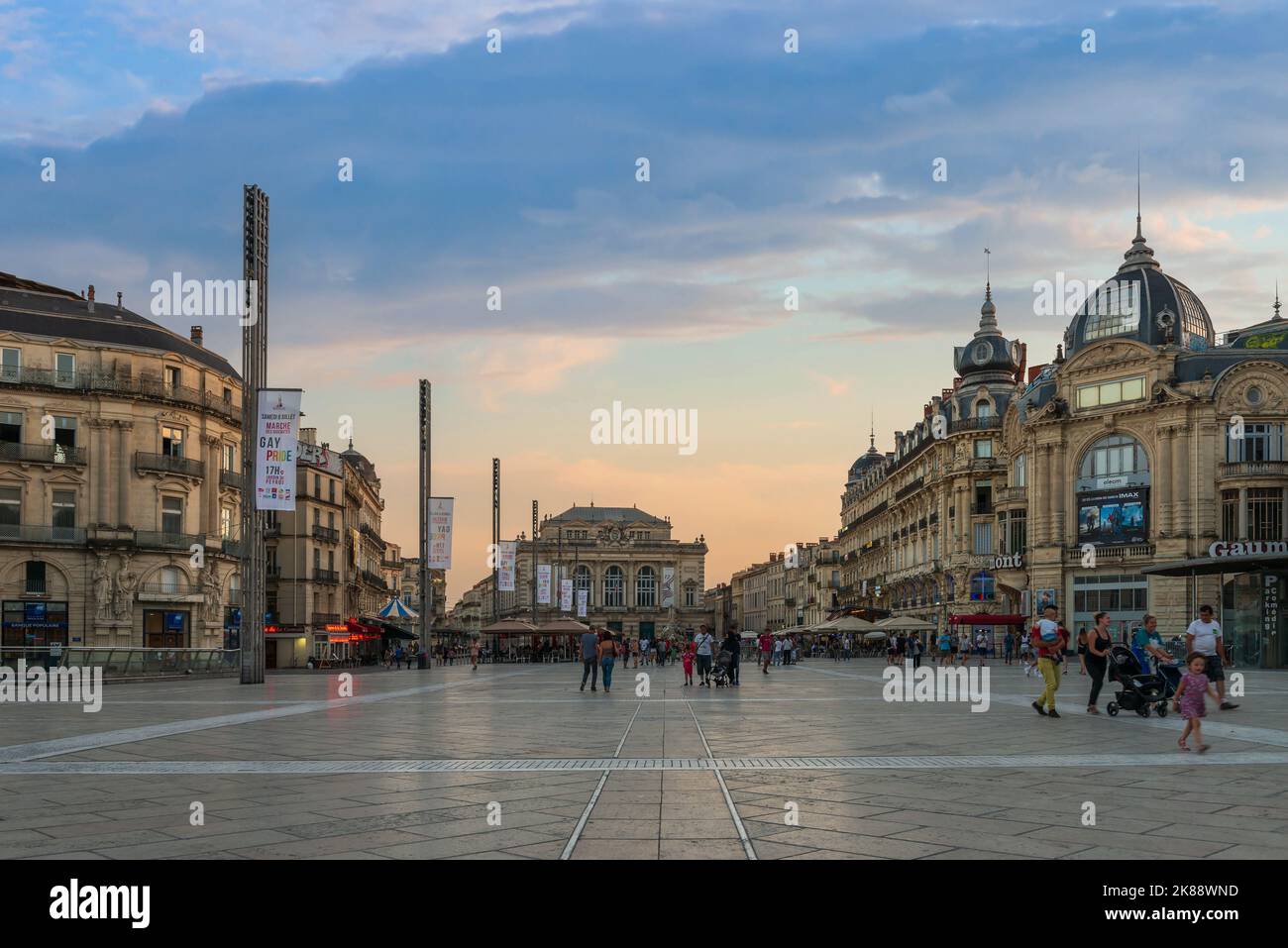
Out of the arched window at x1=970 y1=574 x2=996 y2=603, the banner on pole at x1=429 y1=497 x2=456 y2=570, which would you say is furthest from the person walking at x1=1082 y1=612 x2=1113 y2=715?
the arched window at x1=970 y1=574 x2=996 y2=603

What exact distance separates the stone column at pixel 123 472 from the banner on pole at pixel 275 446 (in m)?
→ 22.5

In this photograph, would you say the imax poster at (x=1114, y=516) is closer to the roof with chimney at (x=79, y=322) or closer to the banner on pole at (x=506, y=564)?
the banner on pole at (x=506, y=564)

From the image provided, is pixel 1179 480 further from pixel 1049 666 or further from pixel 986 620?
pixel 1049 666

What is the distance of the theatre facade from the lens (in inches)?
2228

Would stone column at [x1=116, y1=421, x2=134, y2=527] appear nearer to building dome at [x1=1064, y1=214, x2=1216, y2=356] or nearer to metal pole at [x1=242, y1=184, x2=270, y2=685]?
metal pole at [x1=242, y1=184, x2=270, y2=685]

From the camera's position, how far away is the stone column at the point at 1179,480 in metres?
58.2

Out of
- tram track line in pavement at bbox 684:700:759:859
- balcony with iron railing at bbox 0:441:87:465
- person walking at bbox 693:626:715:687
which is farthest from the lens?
balcony with iron railing at bbox 0:441:87:465

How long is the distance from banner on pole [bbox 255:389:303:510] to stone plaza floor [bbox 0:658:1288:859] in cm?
1251

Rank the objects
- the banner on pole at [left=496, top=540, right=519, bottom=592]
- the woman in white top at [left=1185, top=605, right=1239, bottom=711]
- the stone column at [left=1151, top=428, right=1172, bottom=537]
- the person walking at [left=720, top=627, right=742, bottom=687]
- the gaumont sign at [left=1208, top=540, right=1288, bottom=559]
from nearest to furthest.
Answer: the woman in white top at [left=1185, top=605, right=1239, bottom=711], the person walking at [left=720, top=627, right=742, bottom=687], the gaumont sign at [left=1208, top=540, right=1288, bottom=559], the stone column at [left=1151, top=428, right=1172, bottom=537], the banner on pole at [left=496, top=540, right=519, bottom=592]

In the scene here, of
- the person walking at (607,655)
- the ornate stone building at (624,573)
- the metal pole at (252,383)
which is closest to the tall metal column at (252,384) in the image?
the metal pole at (252,383)

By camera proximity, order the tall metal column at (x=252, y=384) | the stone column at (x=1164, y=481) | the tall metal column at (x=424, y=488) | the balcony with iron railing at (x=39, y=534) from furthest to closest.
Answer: the stone column at (x=1164, y=481) < the tall metal column at (x=424, y=488) < the balcony with iron railing at (x=39, y=534) < the tall metal column at (x=252, y=384)

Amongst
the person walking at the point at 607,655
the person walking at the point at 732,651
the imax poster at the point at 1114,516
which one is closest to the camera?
the person walking at the point at 607,655
